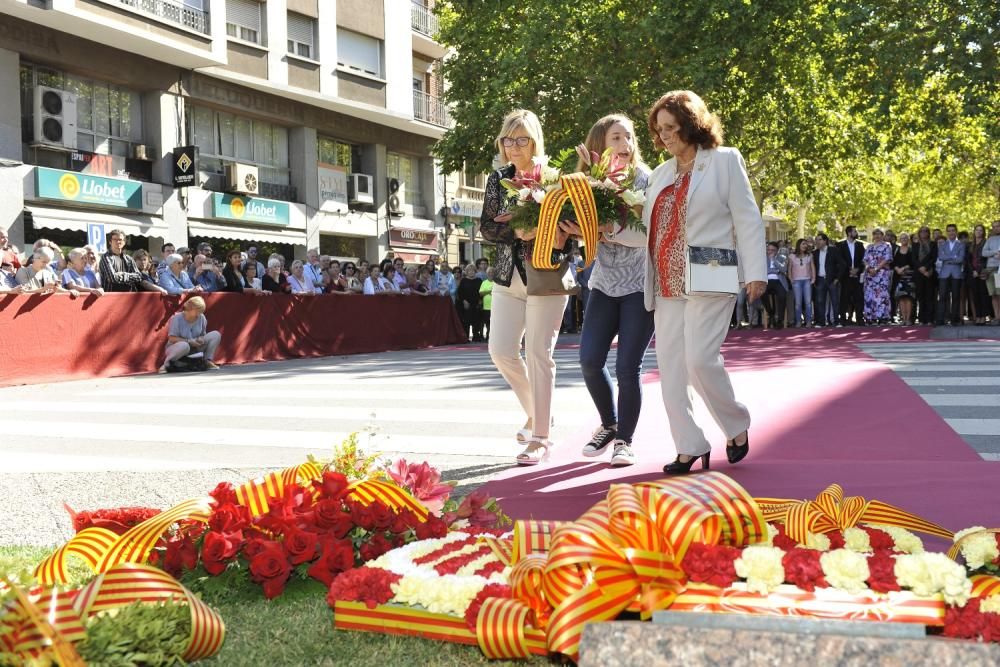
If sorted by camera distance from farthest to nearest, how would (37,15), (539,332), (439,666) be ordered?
1. (37,15)
2. (539,332)
3. (439,666)

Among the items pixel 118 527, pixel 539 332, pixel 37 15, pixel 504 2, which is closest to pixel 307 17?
pixel 504 2

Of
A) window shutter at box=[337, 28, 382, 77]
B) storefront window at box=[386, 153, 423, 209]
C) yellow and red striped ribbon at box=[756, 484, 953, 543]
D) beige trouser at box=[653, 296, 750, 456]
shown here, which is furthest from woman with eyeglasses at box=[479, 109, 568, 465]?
storefront window at box=[386, 153, 423, 209]

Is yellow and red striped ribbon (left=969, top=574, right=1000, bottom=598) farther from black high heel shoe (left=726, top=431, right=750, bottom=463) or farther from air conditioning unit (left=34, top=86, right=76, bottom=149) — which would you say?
air conditioning unit (left=34, top=86, right=76, bottom=149)

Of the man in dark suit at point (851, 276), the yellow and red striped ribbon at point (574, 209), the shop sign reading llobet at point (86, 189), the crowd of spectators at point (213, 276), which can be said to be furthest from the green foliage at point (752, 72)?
the yellow and red striped ribbon at point (574, 209)

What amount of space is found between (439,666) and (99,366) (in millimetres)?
13613

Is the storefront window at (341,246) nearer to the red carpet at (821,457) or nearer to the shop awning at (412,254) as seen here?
the shop awning at (412,254)

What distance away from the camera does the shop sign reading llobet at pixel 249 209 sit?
28156 millimetres

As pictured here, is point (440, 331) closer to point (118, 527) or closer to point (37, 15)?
point (37, 15)

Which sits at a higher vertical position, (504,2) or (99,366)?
(504,2)

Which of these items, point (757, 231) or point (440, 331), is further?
point (440, 331)

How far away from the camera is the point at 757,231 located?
5.51 meters

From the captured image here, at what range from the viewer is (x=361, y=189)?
112ft

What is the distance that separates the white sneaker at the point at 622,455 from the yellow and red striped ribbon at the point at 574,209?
1209 mm

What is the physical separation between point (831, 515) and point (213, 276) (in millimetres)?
15821
